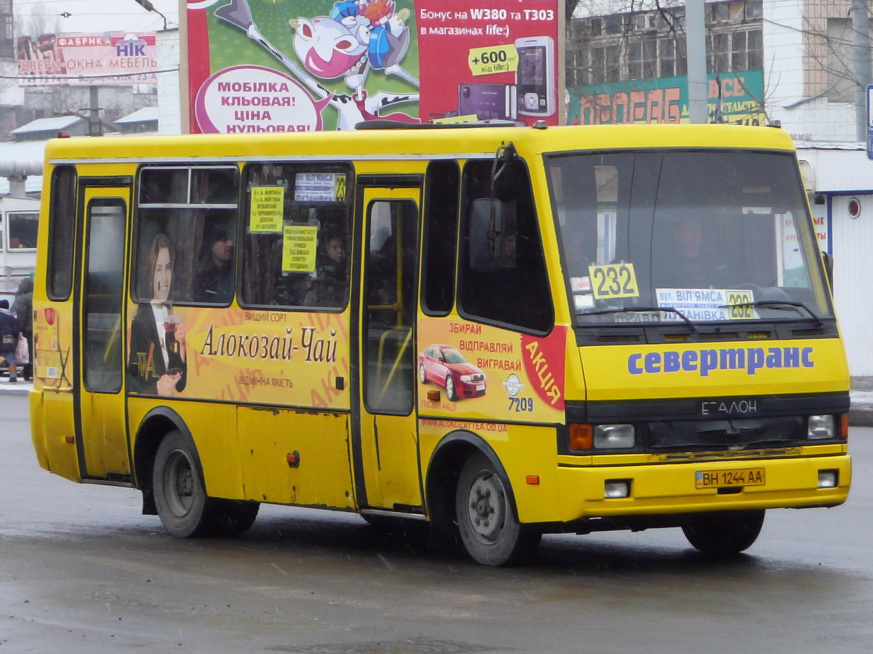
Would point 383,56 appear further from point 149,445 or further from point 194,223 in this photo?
point 149,445

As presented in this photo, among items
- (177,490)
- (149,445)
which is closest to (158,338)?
(149,445)

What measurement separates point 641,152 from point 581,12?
4309 cm

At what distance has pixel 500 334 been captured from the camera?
10.2 metres

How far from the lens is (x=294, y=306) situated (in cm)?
1155

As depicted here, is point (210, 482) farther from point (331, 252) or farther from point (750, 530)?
point (750, 530)

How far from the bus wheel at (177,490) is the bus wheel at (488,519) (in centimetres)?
238

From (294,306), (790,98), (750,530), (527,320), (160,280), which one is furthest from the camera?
(790,98)

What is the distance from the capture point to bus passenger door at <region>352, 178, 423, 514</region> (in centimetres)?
1079

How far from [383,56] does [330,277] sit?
13405 millimetres

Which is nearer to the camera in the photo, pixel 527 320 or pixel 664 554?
pixel 527 320

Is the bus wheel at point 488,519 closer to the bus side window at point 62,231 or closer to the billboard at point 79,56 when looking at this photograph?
the bus side window at point 62,231

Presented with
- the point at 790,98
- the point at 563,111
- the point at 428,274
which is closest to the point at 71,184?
the point at 428,274

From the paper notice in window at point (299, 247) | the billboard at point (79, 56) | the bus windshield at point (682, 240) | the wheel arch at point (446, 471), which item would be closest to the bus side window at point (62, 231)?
the paper notice in window at point (299, 247)

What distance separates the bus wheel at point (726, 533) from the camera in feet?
35.3
